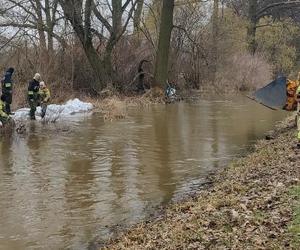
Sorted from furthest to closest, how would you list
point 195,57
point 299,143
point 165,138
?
1. point 195,57
2. point 165,138
3. point 299,143

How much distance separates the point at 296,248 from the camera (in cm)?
559

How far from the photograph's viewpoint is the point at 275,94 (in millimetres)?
17719

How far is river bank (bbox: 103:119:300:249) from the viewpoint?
6.14m

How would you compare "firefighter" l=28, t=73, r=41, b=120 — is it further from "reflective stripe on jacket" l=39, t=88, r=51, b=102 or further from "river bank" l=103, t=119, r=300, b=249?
"river bank" l=103, t=119, r=300, b=249

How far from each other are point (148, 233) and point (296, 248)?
233cm

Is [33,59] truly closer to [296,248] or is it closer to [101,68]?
[101,68]

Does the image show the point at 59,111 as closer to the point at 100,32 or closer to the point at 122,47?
the point at 100,32

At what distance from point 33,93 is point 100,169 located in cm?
887

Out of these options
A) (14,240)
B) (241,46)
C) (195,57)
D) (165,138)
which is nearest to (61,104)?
(165,138)

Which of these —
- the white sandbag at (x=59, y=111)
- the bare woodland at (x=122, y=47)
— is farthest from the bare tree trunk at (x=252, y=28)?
the white sandbag at (x=59, y=111)

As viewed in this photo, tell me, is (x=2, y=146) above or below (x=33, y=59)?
below

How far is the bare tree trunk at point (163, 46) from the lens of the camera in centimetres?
2948

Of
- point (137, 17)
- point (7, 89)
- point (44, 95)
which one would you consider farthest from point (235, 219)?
point (137, 17)

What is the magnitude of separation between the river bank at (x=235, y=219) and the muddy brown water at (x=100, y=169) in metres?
0.81
